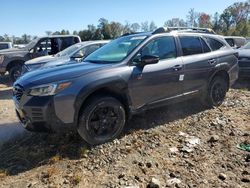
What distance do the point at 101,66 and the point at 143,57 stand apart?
0.71 metres

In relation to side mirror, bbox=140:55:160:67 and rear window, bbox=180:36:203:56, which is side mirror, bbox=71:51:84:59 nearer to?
rear window, bbox=180:36:203:56

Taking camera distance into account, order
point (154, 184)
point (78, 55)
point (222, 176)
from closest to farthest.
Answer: point (154, 184)
point (222, 176)
point (78, 55)

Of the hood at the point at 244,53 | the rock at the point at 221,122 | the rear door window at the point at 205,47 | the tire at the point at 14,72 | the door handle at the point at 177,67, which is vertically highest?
the rear door window at the point at 205,47

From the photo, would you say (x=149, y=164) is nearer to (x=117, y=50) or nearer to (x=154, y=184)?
(x=154, y=184)

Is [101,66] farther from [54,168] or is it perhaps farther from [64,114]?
[54,168]

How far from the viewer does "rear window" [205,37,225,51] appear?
689 centimetres

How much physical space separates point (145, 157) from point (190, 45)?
106 inches

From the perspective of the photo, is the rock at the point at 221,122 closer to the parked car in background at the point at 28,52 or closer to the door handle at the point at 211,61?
the door handle at the point at 211,61

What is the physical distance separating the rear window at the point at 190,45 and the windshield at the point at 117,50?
36.0 inches

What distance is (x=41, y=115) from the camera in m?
4.57

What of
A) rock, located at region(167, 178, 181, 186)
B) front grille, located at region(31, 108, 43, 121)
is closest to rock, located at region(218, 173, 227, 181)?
rock, located at region(167, 178, 181, 186)

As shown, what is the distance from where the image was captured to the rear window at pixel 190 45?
6229 mm

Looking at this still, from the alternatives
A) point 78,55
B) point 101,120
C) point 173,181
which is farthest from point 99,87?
point 78,55

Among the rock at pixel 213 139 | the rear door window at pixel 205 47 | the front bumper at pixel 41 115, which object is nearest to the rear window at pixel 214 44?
the rear door window at pixel 205 47
